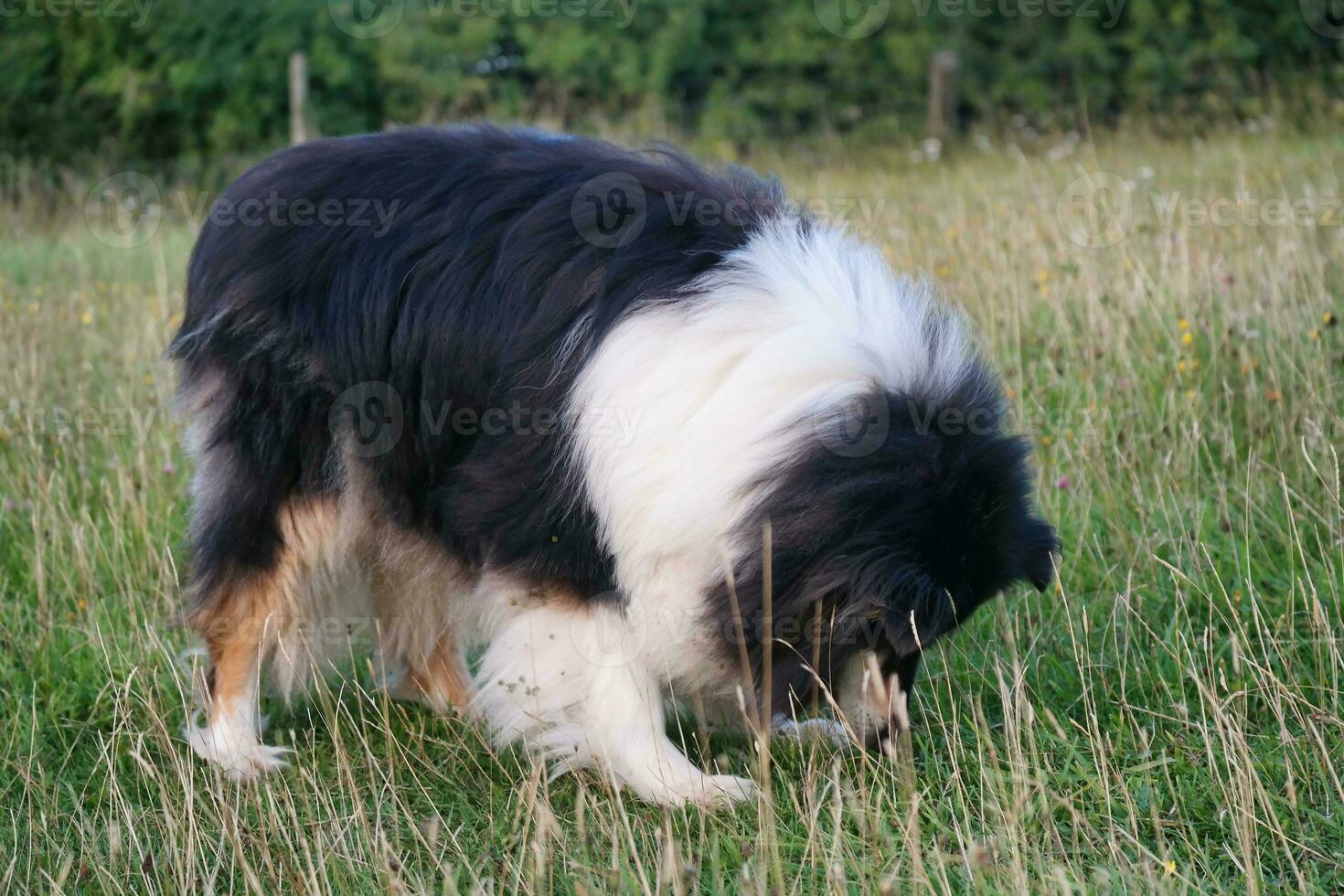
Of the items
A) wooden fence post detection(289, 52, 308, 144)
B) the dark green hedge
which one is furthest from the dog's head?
the dark green hedge

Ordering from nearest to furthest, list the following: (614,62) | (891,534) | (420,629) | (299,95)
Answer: (891,534) → (420,629) → (299,95) → (614,62)

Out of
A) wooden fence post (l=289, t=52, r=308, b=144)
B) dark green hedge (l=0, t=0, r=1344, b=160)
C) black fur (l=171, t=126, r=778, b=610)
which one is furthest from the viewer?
dark green hedge (l=0, t=0, r=1344, b=160)

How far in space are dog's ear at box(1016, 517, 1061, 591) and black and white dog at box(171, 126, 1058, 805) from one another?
12 millimetres

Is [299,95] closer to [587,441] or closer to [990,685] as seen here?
[587,441]

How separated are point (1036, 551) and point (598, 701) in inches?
47.7

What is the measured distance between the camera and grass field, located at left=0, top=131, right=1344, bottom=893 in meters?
2.79

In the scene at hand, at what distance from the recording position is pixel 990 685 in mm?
3596

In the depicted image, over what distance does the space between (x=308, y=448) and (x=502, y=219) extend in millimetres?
846

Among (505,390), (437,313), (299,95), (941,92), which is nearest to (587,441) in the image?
(505,390)

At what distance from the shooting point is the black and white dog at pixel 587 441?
294cm

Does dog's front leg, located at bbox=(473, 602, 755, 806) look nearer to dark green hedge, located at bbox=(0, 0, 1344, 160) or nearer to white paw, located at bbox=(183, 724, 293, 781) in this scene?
white paw, located at bbox=(183, 724, 293, 781)

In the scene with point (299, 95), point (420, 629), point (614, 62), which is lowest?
point (420, 629)

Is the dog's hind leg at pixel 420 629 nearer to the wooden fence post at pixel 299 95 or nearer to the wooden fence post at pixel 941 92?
the wooden fence post at pixel 299 95

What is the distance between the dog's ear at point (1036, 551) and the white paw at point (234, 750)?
2.16 m
